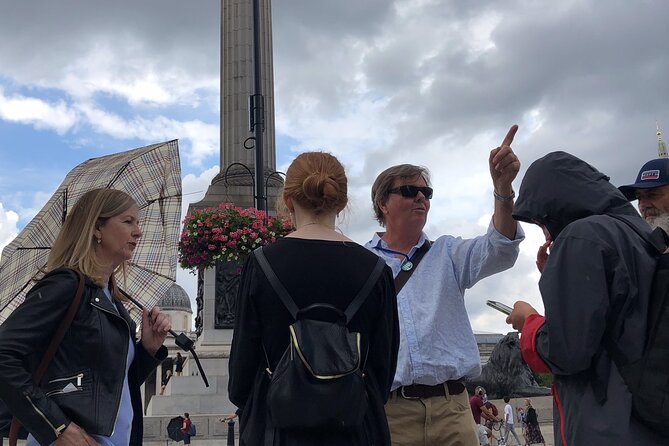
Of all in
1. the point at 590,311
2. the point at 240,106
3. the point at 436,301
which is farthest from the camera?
the point at 240,106

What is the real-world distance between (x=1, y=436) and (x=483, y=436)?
1565cm

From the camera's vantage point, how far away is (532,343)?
281cm

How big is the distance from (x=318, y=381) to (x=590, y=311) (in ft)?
3.13

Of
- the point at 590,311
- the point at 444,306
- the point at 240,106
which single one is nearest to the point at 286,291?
the point at 590,311

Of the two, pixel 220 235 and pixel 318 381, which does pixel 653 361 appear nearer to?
pixel 318 381

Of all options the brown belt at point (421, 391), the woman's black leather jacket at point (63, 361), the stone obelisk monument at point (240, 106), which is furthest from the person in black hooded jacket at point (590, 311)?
the stone obelisk monument at point (240, 106)

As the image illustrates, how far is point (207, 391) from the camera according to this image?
16.0 m

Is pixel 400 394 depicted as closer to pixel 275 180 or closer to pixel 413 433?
pixel 413 433

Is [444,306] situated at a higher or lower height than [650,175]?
lower

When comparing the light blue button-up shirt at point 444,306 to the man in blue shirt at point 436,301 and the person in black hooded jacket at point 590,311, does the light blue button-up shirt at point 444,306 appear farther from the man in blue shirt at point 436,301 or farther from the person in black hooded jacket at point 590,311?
the person in black hooded jacket at point 590,311

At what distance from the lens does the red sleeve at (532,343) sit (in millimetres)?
2811

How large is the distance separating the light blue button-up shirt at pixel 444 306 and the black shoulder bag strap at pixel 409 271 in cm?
2

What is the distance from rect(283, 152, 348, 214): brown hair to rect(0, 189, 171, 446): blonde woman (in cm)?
96

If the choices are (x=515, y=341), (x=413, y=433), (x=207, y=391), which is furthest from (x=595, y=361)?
(x=515, y=341)
